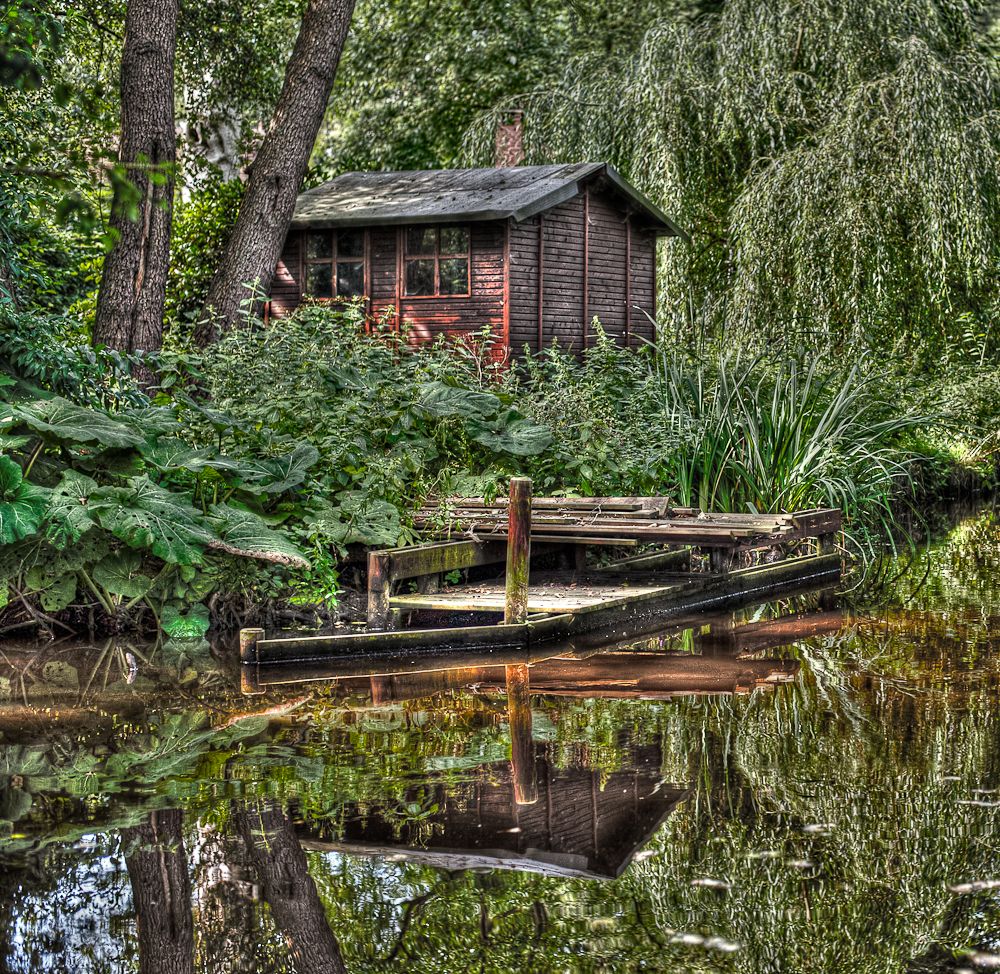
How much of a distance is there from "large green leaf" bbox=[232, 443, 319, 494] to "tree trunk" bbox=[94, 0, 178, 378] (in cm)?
418

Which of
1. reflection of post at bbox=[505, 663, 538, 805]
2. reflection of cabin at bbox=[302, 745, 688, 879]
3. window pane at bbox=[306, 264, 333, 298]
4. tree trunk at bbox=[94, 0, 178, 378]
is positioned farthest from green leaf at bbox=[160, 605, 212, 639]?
window pane at bbox=[306, 264, 333, 298]

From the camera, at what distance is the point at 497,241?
64.1 ft

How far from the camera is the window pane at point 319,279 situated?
20859mm

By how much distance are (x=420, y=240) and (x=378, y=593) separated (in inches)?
466

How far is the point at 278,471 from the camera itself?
9.98 metres

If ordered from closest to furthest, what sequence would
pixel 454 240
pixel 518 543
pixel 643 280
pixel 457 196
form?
pixel 518 543 → pixel 457 196 → pixel 454 240 → pixel 643 280

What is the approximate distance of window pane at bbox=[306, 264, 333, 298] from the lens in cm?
2086

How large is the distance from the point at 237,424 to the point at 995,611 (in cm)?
594

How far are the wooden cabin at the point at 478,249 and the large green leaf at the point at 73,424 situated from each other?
997cm

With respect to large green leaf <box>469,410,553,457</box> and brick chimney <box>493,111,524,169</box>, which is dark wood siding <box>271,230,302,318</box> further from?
large green leaf <box>469,410,553,457</box>

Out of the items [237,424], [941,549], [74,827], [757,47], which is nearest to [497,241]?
[757,47]

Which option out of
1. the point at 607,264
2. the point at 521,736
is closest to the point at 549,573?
the point at 521,736

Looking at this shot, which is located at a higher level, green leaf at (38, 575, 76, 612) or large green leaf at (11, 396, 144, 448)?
large green leaf at (11, 396, 144, 448)

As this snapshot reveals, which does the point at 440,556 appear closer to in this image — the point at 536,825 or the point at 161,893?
the point at 536,825
